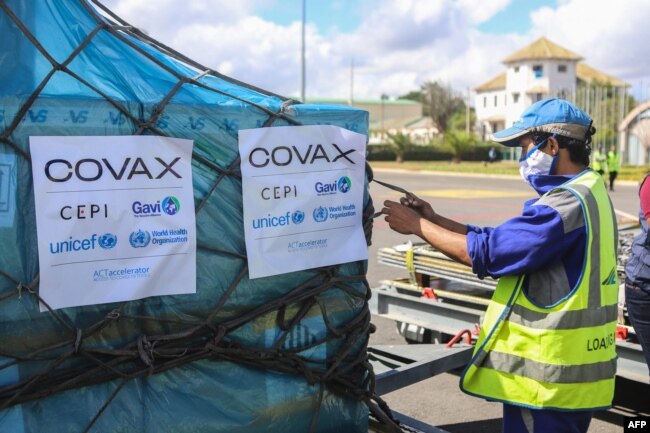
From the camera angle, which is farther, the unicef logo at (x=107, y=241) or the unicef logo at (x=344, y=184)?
the unicef logo at (x=344, y=184)

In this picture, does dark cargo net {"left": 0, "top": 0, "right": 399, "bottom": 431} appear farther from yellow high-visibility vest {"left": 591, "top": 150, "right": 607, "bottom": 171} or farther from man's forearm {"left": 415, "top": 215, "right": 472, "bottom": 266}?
yellow high-visibility vest {"left": 591, "top": 150, "right": 607, "bottom": 171}

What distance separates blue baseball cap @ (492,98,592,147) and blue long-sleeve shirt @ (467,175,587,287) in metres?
0.35

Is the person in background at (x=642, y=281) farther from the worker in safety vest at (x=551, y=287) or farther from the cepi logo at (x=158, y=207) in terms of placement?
the cepi logo at (x=158, y=207)

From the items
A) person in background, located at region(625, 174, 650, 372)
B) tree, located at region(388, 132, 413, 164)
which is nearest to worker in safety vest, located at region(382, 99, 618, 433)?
person in background, located at region(625, 174, 650, 372)

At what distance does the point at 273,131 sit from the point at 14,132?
81 centimetres

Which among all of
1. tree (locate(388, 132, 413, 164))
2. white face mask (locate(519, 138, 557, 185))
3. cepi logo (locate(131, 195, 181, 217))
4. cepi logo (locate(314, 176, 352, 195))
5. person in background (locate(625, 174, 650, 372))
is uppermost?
tree (locate(388, 132, 413, 164))

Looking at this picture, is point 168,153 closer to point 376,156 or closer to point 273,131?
point 273,131

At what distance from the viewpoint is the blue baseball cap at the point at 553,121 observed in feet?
9.01

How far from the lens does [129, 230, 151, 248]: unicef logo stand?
2.14 metres

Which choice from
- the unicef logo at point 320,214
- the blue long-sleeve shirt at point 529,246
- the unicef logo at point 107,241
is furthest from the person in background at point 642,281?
the unicef logo at point 107,241

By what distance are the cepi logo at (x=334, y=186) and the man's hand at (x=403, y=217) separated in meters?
0.29

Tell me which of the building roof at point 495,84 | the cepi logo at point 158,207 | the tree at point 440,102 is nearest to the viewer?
the cepi logo at point 158,207

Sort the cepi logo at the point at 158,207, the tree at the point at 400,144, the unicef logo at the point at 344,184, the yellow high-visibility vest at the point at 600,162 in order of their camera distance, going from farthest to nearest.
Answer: the tree at the point at 400,144
the yellow high-visibility vest at the point at 600,162
the unicef logo at the point at 344,184
the cepi logo at the point at 158,207

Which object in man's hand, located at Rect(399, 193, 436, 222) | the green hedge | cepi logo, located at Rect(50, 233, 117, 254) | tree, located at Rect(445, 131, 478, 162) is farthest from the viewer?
the green hedge
